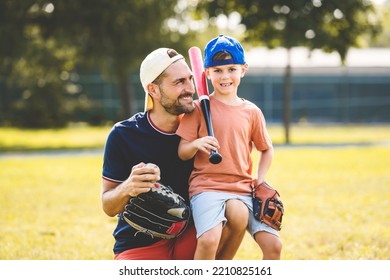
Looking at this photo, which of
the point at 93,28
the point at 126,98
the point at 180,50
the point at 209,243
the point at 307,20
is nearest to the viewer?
the point at 209,243

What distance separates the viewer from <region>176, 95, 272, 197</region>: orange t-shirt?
386 cm

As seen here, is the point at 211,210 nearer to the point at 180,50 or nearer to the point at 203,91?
the point at 203,91

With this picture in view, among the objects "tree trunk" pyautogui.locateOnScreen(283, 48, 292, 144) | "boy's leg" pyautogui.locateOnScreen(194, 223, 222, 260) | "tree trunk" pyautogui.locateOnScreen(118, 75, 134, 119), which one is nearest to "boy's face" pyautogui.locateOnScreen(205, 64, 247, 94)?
"boy's leg" pyautogui.locateOnScreen(194, 223, 222, 260)

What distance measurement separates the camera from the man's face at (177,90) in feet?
12.9

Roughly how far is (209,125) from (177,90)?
358 mm

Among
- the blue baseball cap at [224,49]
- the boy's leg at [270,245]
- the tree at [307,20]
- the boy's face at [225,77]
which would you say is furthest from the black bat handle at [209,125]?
the tree at [307,20]

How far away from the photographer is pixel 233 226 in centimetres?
385

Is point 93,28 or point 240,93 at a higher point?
point 93,28

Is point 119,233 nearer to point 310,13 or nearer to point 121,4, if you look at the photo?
point 310,13

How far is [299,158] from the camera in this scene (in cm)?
1565

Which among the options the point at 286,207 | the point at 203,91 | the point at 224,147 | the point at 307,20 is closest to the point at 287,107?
the point at 307,20

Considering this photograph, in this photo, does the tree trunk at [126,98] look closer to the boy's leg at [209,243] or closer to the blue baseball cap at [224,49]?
the blue baseball cap at [224,49]
